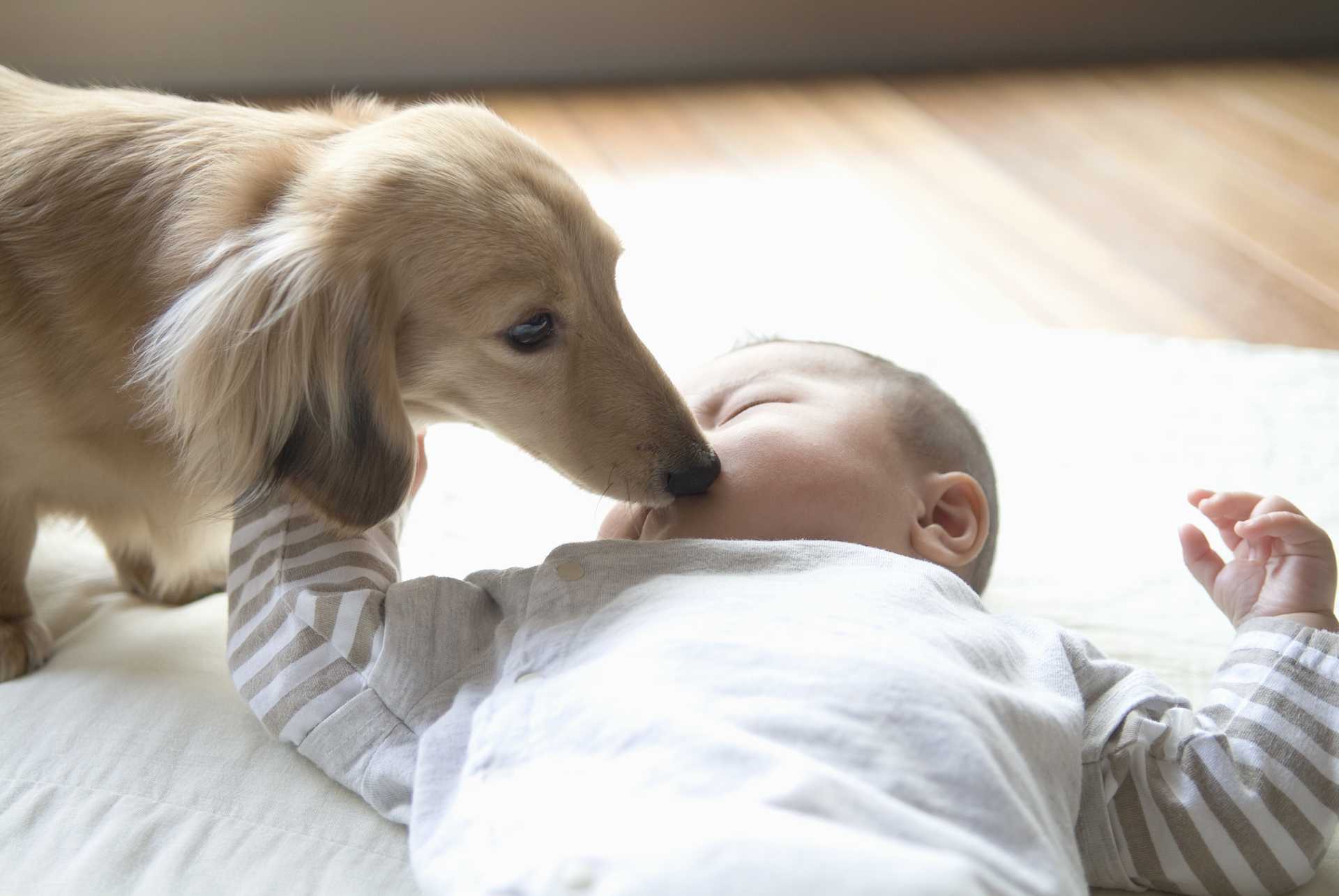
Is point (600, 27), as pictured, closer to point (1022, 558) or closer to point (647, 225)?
point (647, 225)

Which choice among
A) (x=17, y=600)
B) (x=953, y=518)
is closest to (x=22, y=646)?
(x=17, y=600)

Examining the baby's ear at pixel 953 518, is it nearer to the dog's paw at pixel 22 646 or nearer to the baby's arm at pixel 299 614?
the baby's arm at pixel 299 614

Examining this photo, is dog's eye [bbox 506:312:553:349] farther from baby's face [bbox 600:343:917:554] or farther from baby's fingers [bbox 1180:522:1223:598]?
baby's fingers [bbox 1180:522:1223:598]

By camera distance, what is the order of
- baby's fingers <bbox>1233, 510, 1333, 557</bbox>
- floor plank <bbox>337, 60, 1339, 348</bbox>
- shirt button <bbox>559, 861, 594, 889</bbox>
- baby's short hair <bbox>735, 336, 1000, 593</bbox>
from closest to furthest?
shirt button <bbox>559, 861, 594, 889</bbox>
baby's fingers <bbox>1233, 510, 1333, 557</bbox>
baby's short hair <bbox>735, 336, 1000, 593</bbox>
floor plank <bbox>337, 60, 1339, 348</bbox>

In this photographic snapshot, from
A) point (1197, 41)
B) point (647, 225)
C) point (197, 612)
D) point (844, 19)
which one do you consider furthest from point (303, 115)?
point (1197, 41)

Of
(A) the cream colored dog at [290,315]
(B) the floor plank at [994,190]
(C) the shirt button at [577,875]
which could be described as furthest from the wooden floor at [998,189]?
(C) the shirt button at [577,875]

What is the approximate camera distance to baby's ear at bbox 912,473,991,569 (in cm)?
134

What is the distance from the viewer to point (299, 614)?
3.74 ft

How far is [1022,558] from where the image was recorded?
1657 mm

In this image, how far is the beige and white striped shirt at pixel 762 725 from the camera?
795 millimetres

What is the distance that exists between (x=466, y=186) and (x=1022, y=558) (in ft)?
3.03

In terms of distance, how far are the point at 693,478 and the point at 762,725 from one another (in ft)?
1.43

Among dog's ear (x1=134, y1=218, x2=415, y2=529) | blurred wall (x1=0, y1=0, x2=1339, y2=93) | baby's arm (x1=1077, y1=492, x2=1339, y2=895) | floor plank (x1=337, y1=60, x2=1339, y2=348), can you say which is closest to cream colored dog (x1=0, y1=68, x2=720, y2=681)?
dog's ear (x1=134, y1=218, x2=415, y2=529)

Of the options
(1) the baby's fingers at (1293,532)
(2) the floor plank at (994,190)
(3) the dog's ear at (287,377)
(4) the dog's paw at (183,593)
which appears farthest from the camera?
(2) the floor plank at (994,190)
